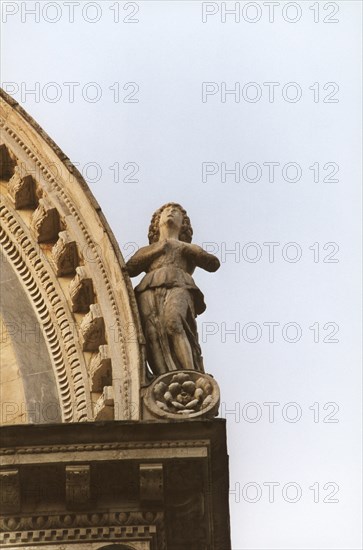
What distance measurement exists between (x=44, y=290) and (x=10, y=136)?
6.53 feet

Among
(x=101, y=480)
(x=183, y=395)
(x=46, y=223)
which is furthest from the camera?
(x=46, y=223)

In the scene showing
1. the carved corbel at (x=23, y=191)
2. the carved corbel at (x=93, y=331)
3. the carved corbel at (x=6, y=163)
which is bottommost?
the carved corbel at (x=93, y=331)

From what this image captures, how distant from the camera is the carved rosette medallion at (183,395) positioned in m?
24.6

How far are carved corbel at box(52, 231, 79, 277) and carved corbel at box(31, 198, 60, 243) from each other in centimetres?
32

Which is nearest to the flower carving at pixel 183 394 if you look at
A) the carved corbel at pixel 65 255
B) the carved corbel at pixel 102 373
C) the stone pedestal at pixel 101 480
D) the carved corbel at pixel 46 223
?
the stone pedestal at pixel 101 480

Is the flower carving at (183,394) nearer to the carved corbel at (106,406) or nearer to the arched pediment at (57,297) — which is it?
the arched pediment at (57,297)

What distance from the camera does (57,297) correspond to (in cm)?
2675

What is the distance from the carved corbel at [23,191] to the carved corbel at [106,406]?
309 centimetres

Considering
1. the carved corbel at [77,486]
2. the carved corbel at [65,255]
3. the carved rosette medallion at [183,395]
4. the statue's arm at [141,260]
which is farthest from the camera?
the carved corbel at [65,255]

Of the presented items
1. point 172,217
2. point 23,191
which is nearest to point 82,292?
point 172,217

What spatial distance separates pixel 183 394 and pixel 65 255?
8.81 feet

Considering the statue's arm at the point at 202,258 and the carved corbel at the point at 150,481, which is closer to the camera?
the carved corbel at the point at 150,481

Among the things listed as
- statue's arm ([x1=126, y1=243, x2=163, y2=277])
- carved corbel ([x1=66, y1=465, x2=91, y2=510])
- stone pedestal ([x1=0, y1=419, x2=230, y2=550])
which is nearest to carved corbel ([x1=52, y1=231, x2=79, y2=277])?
statue's arm ([x1=126, y1=243, x2=163, y2=277])

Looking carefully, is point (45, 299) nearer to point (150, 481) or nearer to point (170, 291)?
point (170, 291)
